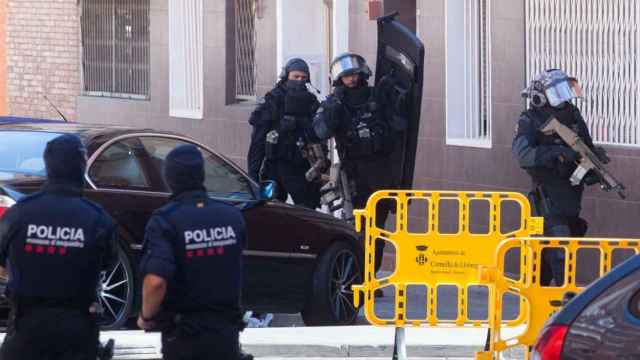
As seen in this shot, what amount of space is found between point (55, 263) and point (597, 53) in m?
8.08

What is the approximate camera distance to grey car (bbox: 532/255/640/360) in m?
5.82

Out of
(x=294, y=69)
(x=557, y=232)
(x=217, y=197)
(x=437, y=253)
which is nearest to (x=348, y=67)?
(x=294, y=69)

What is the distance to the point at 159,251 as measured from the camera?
6809 mm

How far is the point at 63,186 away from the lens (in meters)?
7.06

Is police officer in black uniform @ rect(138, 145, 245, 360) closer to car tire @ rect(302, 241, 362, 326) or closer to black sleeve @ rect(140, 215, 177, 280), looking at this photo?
black sleeve @ rect(140, 215, 177, 280)

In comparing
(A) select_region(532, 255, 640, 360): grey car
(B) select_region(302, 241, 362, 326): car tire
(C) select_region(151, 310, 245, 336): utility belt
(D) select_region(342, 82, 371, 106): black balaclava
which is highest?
(D) select_region(342, 82, 371, 106): black balaclava

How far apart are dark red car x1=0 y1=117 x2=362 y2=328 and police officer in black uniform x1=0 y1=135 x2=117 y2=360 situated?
10.9 ft

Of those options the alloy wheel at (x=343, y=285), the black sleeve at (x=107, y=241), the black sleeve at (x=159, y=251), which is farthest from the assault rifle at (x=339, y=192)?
the black sleeve at (x=159, y=251)

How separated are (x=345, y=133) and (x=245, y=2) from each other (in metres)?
5.27

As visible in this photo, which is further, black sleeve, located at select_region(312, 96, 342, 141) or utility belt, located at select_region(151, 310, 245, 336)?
black sleeve, located at select_region(312, 96, 342, 141)

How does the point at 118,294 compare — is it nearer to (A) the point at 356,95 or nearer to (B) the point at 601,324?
(A) the point at 356,95

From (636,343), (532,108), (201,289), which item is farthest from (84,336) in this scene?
(532,108)

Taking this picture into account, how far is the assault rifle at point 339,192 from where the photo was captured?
13664mm

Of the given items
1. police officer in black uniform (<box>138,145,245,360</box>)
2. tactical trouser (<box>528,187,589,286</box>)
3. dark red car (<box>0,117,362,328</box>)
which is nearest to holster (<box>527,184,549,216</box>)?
tactical trouser (<box>528,187,589,286</box>)
